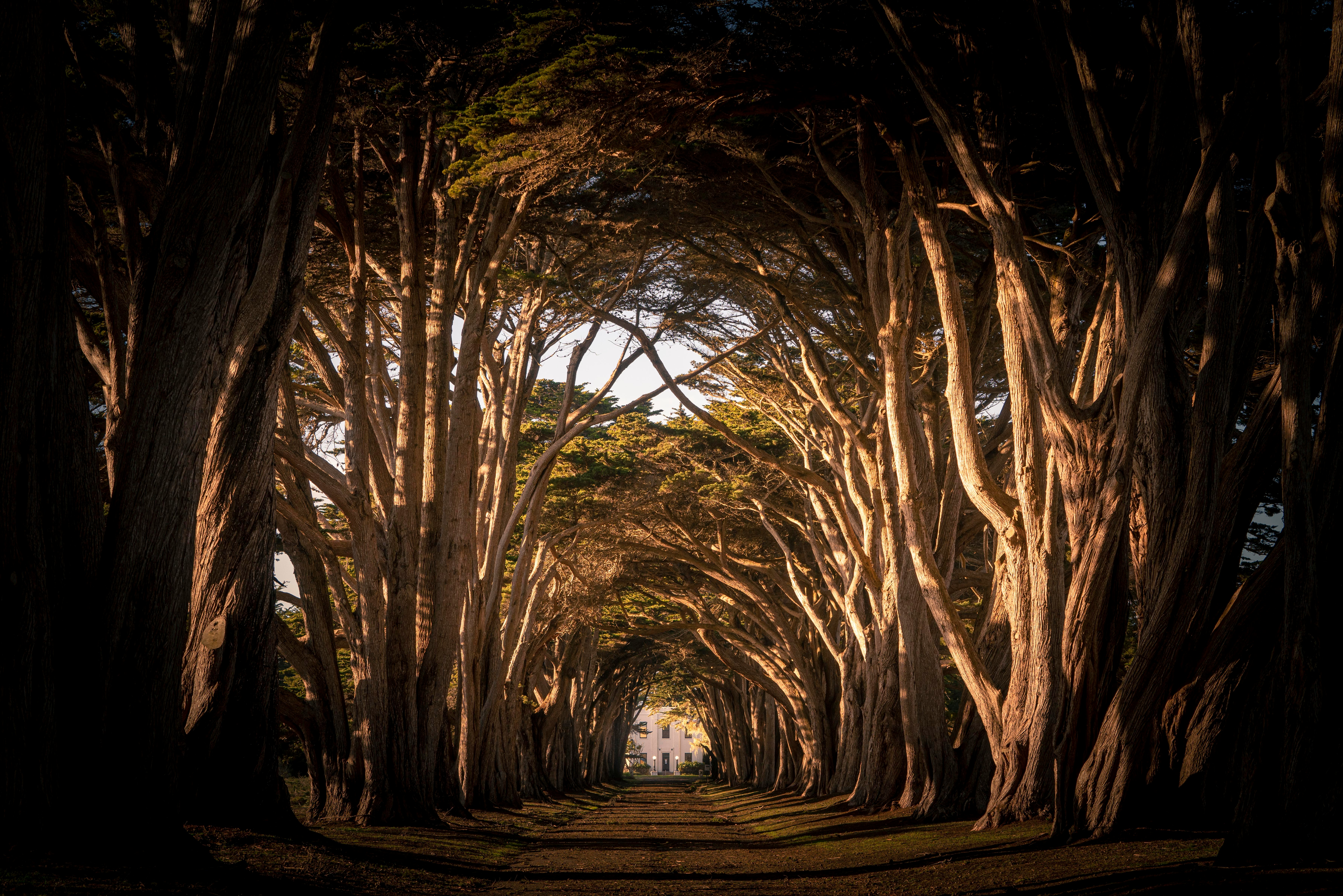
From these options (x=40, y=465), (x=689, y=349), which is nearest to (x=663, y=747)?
(x=689, y=349)

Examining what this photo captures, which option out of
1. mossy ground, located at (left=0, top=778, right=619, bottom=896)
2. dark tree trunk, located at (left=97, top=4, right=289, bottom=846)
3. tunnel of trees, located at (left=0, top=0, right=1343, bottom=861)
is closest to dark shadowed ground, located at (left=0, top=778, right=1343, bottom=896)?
mossy ground, located at (left=0, top=778, right=619, bottom=896)

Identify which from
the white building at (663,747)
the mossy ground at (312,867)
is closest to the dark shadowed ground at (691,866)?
the mossy ground at (312,867)

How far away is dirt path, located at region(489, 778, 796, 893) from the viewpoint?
7.61 metres

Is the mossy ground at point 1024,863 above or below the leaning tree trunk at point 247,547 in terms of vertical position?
below

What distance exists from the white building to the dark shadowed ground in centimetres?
11154

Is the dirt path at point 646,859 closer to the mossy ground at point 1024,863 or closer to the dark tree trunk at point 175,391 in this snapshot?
the mossy ground at point 1024,863

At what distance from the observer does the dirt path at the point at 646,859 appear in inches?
299

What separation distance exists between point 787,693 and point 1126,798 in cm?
2016

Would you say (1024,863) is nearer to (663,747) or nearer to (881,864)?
(881,864)

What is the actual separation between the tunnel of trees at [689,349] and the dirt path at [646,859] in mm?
1898

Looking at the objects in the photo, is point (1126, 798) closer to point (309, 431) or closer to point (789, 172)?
point (789, 172)

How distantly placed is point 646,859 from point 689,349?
9.54m

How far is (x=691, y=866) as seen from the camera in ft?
30.7

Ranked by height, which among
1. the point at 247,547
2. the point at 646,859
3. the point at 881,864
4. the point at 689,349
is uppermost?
the point at 689,349
